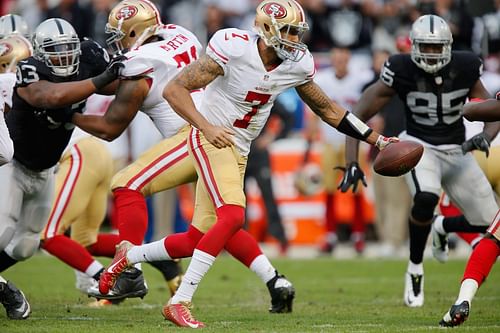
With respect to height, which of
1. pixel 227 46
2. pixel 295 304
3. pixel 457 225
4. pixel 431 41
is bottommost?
pixel 295 304

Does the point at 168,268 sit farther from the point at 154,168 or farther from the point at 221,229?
the point at 221,229

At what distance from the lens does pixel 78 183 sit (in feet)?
22.9

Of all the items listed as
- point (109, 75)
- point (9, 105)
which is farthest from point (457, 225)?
point (9, 105)

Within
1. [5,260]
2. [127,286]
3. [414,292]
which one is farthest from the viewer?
[414,292]

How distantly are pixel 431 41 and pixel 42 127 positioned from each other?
7.90 ft

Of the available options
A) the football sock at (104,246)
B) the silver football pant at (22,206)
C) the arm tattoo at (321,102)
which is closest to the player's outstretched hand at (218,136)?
the arm tattoo at (321,102)

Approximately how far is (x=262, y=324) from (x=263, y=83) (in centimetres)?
126

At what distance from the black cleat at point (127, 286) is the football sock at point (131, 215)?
18cm

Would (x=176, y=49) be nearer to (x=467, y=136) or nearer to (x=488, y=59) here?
(x=467, y=136)

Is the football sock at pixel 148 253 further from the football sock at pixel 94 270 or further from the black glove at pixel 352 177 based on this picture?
the black glove at pixel 352 177

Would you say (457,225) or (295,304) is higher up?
(457,225)

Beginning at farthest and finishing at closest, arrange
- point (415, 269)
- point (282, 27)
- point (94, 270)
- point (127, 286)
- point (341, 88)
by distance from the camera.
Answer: point (341, 88)
point (415, 269)
point (94, 270)
point (127, 286)
point (282, 27)

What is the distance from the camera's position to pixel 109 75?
565 centimetres

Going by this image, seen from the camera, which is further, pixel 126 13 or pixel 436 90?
pixel 436 90
